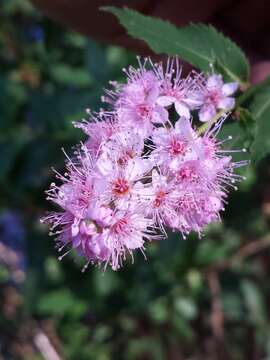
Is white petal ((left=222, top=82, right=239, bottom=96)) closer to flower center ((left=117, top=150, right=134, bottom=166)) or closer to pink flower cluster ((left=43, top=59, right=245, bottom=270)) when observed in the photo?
pink flower cluster ((left=43, top=59, right=245, bottom=270))

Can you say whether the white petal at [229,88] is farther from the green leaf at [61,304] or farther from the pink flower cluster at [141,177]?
the green leaf at [61,304]

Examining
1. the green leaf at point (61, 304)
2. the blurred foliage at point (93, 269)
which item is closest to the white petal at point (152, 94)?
the blurred foliage at point (93, 269)

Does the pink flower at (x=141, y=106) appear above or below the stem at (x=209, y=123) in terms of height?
above

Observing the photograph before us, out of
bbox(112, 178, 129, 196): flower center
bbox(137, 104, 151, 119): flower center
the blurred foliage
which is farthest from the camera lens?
the blurred foliage

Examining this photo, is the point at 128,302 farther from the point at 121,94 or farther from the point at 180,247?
the point at 121,94

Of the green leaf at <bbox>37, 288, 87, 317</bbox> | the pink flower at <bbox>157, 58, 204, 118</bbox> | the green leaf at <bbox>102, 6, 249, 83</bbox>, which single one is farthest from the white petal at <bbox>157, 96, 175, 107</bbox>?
the green leaf at <bbox>37, 288, 87, 317</bbox>
